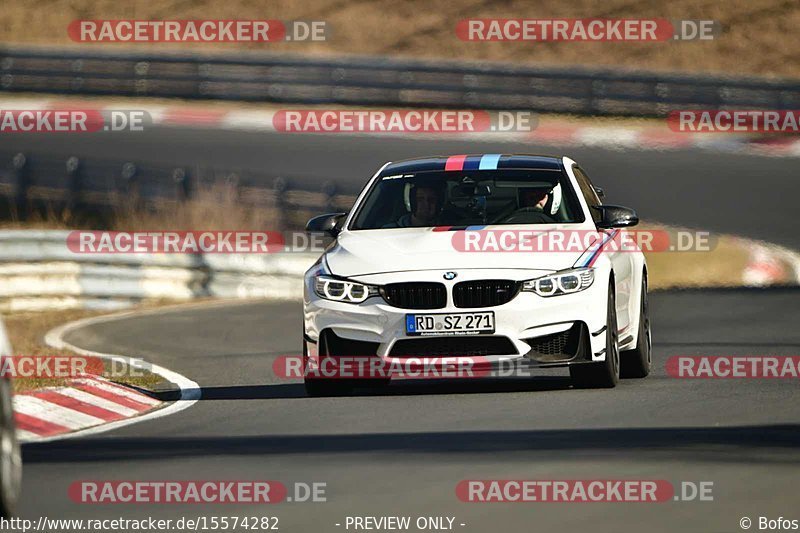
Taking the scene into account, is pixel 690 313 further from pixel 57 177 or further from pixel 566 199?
pixel 57 177

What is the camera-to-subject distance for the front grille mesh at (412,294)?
35.6 feet

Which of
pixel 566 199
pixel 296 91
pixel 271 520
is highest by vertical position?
pixel 296 91

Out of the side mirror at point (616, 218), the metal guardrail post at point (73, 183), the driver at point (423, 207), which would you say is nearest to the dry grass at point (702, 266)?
the metal guardrail post at point (73, 183)

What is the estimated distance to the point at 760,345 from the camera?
13984mm

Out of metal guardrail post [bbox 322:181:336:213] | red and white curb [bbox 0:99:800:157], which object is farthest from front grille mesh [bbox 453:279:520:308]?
red and white curb [bbox 0:99:800:157]

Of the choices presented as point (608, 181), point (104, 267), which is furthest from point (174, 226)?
point (608, 181)

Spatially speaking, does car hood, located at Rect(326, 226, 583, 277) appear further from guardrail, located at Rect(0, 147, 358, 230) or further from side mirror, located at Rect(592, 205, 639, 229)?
guardrail, located at Rect(0, 147, 358, 230)

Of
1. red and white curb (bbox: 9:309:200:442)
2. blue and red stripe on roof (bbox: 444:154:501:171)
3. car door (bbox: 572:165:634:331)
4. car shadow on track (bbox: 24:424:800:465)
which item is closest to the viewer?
car shadow on track (bbox: 24:424:800:465)

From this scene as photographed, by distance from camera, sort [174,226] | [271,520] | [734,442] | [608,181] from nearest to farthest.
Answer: [271,520] → [734,442] → [174,226] → [608,181]

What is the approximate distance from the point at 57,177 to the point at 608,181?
801 centimetres

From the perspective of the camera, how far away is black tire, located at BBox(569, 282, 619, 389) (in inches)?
434

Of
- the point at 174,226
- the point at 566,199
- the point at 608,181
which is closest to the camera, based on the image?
the point at 566,199

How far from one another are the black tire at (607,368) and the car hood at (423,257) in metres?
0.41

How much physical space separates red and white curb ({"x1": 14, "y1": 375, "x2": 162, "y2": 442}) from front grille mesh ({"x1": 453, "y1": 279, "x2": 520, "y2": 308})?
216 centimetres
